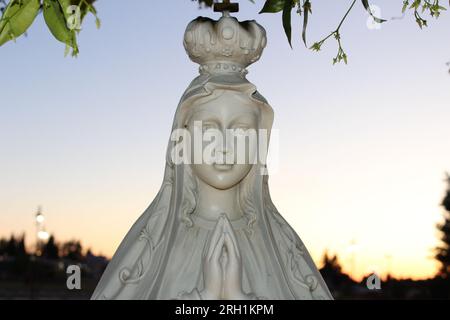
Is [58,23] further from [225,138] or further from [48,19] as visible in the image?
[225,138]

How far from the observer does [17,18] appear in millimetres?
3455

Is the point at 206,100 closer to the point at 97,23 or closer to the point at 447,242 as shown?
the point at 97,23

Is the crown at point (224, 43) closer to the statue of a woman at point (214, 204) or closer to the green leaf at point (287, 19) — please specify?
the statue of a woman at point (214, 204)

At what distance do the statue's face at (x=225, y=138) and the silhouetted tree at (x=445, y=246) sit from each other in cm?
3213

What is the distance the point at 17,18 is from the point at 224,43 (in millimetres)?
1302

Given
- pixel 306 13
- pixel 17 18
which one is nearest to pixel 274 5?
pixel 306 13

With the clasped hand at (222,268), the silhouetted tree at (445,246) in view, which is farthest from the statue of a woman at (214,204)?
the silhouetted tree at (445,246)

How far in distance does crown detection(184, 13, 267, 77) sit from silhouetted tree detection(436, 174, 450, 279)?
105 feet

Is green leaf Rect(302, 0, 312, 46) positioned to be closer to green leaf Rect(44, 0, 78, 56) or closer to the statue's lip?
the statue's lip

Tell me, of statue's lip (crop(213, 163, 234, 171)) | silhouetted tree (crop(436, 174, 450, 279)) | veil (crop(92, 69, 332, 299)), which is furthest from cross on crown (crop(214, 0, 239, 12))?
silhouetted tree (crop(436, 174, 450, 279))

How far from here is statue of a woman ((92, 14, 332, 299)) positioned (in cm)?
409

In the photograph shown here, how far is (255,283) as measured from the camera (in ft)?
13.5

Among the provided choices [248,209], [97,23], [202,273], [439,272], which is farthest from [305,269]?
[439,272]
